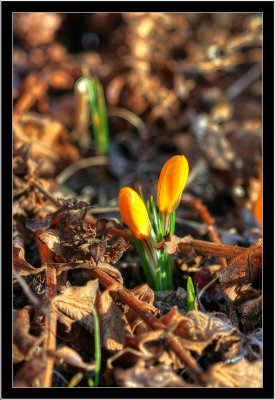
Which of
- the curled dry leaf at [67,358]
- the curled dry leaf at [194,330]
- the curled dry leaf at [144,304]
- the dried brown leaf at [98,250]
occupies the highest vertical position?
the dried brown leaf at [98,250]

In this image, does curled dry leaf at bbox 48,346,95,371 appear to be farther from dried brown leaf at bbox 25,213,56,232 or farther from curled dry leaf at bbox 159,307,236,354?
dried brown leaf at bbox 25,213,56,232

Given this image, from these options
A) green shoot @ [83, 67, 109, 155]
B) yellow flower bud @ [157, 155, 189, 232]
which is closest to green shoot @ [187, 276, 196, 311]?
yellow flower bud @ [157, 155, 189, 232]

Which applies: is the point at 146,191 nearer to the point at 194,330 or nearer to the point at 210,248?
the point at 210,248

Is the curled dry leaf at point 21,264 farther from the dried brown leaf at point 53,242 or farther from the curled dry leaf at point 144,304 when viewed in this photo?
the curled dry leaf at point 144,304

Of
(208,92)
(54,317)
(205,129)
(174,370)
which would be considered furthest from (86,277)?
(208,92)

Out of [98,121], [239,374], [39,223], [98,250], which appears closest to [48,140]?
[98,121]

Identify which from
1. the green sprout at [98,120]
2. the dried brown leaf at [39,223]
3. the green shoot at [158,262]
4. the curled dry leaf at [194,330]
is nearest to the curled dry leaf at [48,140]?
the green sprout at [98,120]
